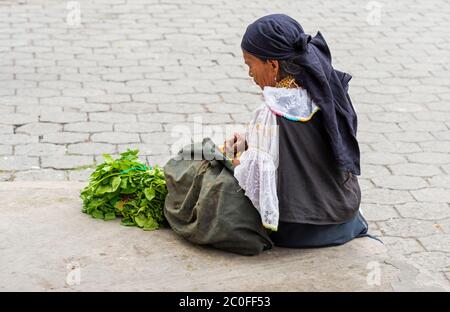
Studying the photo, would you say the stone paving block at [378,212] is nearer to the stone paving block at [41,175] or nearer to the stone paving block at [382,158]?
the stone paving block at [382,158]

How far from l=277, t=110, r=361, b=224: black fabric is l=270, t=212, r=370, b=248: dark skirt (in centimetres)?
8

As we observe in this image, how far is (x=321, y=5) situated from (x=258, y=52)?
646 centimetres

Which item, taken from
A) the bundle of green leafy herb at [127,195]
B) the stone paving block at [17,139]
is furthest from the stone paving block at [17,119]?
the bundle of green leafy herb at [127,195]

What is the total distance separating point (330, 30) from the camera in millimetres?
8852

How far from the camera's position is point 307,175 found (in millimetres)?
3648

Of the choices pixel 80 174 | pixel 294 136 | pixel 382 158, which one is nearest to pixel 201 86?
pixel 382 158

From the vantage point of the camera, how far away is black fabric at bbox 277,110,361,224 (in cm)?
362

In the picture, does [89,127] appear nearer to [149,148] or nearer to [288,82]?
[149,148]

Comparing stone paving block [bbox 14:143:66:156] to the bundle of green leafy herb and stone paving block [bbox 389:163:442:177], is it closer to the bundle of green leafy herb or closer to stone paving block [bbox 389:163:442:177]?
the bundle of green leafy herb

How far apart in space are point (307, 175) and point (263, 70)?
519 mm

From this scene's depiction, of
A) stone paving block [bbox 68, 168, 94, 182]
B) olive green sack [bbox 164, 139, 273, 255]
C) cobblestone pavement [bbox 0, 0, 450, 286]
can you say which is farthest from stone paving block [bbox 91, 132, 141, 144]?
olive green sack [bbox 164, 139, 273, 255]

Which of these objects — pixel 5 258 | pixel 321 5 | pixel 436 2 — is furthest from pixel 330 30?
pixel 5 258

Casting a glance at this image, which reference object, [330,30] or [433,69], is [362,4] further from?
[433,69]

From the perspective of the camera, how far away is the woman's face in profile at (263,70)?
3648 mm
